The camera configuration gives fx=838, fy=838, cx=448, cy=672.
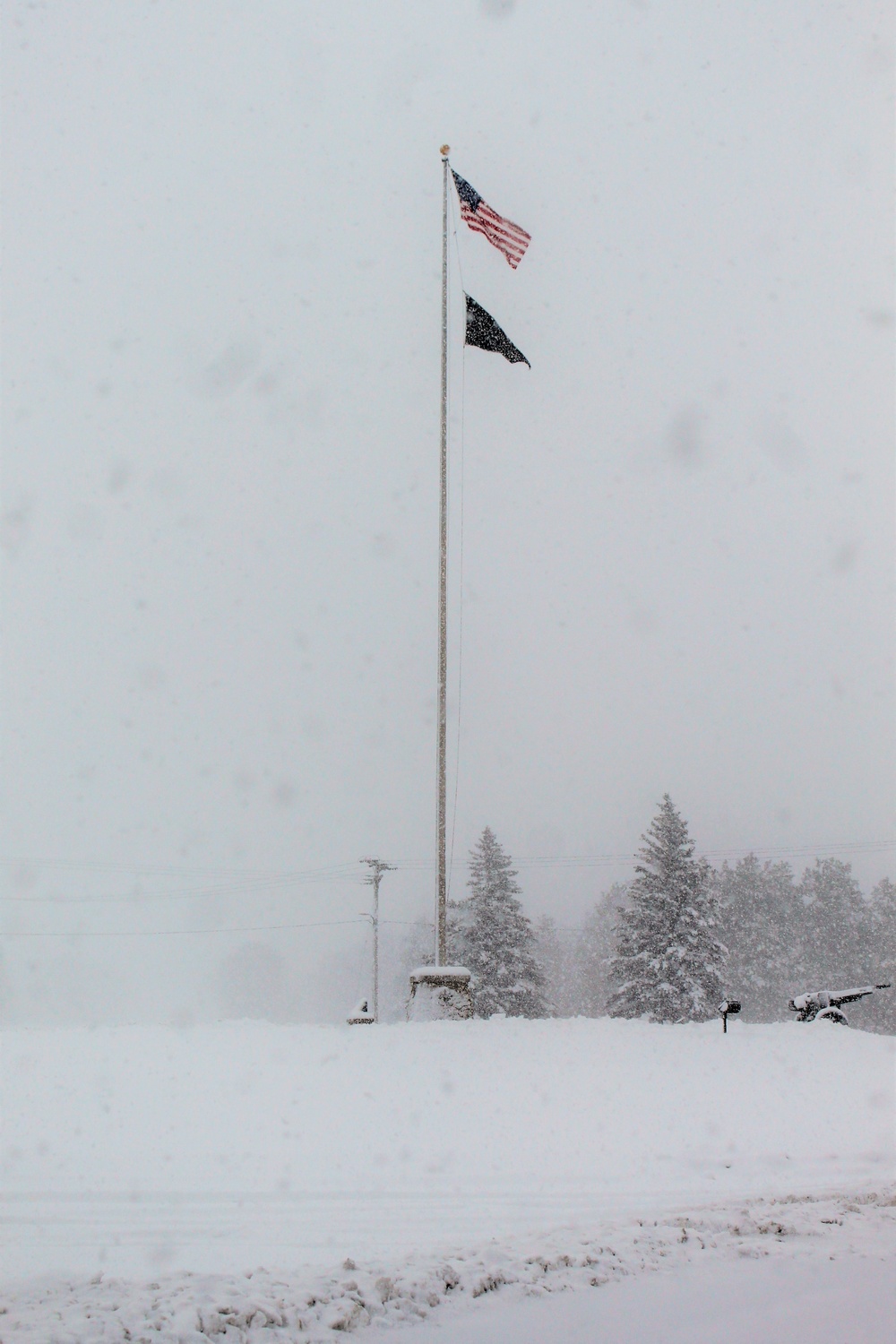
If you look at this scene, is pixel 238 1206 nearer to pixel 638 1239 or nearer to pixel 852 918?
pixel 638 1239

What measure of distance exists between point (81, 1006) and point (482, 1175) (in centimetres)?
12704

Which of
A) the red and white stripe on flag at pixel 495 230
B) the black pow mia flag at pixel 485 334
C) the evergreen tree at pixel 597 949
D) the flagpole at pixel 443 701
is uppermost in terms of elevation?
the red and white stripe on flag at pixel 495 230

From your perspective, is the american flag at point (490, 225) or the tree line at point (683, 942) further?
the tree line at point (683, 942)

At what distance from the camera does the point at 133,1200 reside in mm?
4961

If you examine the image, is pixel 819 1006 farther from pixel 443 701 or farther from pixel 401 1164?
pixel 401 1164

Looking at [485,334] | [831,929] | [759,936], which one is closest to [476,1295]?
[485,334]

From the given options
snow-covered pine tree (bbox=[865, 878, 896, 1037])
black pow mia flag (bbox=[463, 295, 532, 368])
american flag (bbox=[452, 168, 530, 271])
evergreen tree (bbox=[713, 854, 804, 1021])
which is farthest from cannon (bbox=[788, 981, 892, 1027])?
snow-covered pine tree (bbox=[865, 878, 896, 1037])

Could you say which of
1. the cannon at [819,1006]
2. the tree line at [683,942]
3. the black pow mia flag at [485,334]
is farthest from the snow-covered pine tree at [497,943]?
the black pow mia flag at [485,334]

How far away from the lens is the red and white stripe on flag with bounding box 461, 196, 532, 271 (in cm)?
1547

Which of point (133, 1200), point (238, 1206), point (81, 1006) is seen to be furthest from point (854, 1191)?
point (81, 1006)

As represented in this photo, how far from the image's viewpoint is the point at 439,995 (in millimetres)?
10156

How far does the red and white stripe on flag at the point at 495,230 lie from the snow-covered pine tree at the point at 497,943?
78.8ft

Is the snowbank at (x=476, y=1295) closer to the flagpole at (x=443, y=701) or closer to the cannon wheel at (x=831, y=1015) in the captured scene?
the flagpole at (x=443, y=701)

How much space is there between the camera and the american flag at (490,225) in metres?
15.4
